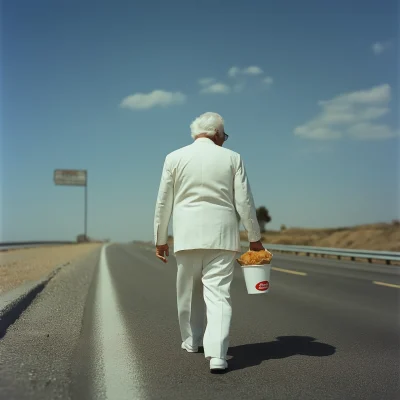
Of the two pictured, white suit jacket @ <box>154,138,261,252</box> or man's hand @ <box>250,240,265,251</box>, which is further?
man's hand @ <box>250,240,265,251</box>

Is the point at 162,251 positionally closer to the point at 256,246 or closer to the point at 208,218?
the point at 208,218

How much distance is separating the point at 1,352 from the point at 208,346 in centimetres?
191

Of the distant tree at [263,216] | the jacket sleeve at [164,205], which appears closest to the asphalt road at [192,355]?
the jacket sleeve at [164,205]

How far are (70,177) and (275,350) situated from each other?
69621mm

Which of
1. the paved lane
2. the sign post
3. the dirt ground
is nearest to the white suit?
the paved lane

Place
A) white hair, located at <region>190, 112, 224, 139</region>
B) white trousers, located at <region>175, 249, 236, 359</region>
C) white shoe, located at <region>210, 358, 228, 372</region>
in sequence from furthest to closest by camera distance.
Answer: white hair, located at <region>190, 112, 224, 139</region>
white trousers, located at <region>175, 249, 236, 359</region>
white shoe, located at <region>210, 358, 228, 372</region>

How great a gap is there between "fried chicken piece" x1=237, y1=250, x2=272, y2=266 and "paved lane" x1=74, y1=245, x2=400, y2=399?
2.81ft

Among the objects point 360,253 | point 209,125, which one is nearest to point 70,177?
point 360,253

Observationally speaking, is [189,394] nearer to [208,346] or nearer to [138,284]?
[208,346]

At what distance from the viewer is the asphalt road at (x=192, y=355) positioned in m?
3.77

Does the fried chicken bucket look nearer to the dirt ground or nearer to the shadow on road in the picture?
the shadow on road

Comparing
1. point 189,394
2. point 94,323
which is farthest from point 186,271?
point 94,323

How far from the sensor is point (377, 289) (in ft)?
35.0

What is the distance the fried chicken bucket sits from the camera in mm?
4512
